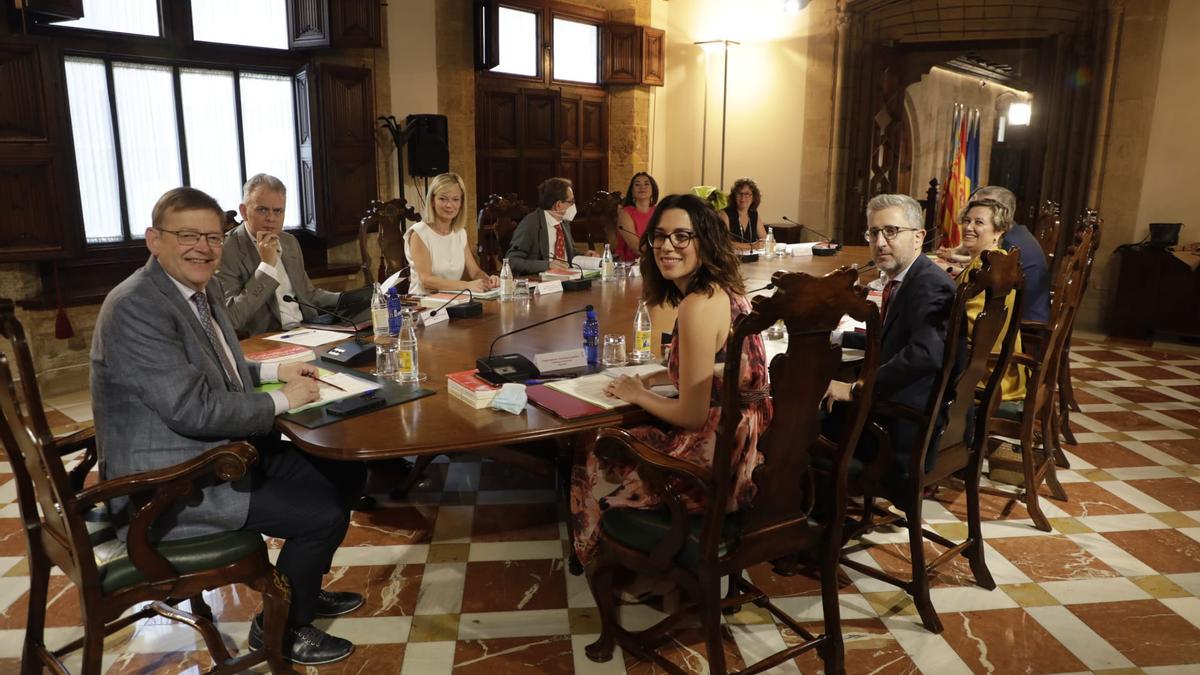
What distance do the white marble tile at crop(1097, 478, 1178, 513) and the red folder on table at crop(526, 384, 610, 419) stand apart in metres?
2.66

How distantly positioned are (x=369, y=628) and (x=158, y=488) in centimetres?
91

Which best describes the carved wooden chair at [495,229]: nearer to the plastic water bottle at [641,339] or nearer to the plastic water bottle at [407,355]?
the plastic water bottle at [641,339]

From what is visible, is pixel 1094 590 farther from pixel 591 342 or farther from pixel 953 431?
pixel 591 342

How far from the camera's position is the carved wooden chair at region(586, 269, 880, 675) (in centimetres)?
176

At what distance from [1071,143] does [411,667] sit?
688cm

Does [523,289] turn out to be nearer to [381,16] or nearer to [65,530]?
[65,530]

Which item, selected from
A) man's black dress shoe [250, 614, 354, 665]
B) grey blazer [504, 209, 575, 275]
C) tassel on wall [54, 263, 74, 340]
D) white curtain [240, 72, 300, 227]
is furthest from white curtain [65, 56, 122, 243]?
man's black dress shoe [250, 614, 354, 665]

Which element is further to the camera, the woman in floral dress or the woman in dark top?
the woman in dark top

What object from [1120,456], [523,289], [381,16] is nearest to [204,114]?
[381,16]

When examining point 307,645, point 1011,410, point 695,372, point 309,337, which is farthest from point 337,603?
point 1011,410

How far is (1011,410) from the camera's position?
11.0ft

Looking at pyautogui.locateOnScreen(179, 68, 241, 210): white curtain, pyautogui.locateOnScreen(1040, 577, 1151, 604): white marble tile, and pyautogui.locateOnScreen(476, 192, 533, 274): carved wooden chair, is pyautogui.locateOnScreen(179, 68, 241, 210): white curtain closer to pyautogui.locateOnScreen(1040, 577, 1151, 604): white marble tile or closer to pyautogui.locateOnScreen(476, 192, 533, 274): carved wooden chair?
pyautogui.locateOnScreen(476, 192, 533, 274): carved wooden chair

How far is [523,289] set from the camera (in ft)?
12.9

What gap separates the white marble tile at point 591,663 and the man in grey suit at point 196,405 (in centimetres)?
65
